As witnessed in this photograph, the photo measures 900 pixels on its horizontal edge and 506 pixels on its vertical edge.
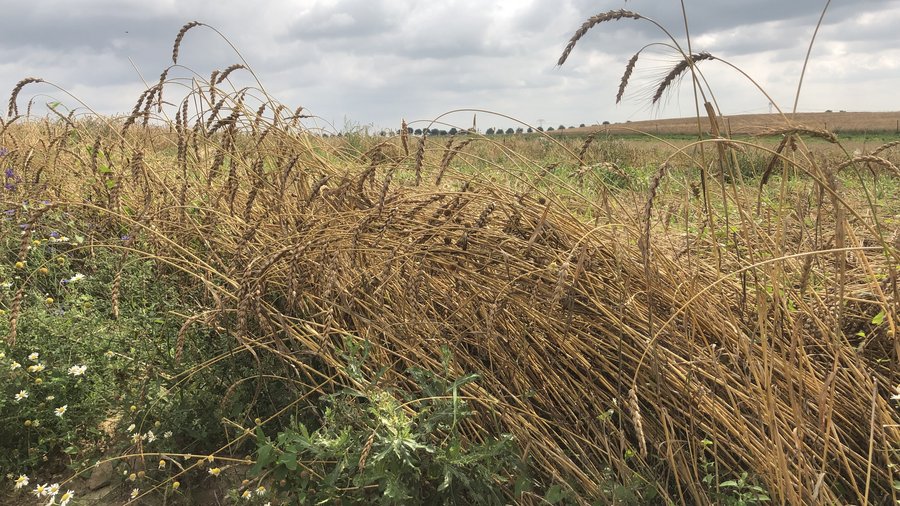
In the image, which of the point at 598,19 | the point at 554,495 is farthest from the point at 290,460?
the point at 598,19

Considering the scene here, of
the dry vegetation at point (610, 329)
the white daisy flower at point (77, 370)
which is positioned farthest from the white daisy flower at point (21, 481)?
the dry vegetation at point (610, 329)

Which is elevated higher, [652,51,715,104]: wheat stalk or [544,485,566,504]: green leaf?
[652,51,715,104]: wheat stalk

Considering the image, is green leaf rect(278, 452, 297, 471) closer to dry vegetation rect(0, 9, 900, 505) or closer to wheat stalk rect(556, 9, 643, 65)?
dry vegetation rect(0, 9, 900, 505)

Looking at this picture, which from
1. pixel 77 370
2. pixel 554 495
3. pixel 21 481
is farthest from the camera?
pixel 77 370

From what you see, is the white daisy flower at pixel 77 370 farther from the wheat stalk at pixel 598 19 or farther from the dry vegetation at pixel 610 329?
the wheat stalk at pixel 598 19

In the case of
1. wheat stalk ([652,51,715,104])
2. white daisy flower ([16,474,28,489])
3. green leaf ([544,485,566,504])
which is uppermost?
wheat stalk ([652,51,715,104])

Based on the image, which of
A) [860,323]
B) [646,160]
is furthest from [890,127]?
[860,323]

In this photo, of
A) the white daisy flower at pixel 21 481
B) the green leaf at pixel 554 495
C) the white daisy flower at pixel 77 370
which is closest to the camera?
the green leaf at pixel 554 495

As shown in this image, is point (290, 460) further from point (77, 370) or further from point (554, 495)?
point (77, 370)

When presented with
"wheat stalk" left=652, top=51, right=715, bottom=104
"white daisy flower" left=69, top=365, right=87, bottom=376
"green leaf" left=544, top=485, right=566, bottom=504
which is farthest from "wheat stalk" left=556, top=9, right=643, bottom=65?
"white daisy flower" left=69, top=365, right=87, bottom=376

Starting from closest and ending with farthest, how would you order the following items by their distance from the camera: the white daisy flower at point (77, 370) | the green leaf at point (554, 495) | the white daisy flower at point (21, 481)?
the green leaf at point (554, 495) → the white daisy flower at point (21, 481) → the white daisy flower at point (77, 370)

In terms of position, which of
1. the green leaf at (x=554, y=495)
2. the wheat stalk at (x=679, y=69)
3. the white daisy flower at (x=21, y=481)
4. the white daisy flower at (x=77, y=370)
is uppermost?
the wheat stalk at (x=679, y=69)

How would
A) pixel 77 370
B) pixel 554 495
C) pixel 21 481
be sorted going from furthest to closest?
pixel 77 370, pixel 21 481, pixel 554 495

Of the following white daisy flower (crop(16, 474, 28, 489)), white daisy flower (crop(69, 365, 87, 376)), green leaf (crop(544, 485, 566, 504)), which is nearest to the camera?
green leaf (crop(544, 485, 566, 504))
